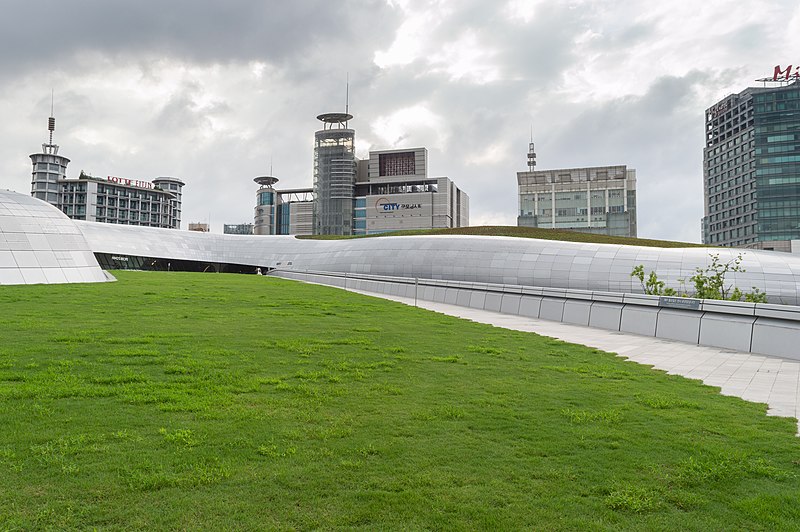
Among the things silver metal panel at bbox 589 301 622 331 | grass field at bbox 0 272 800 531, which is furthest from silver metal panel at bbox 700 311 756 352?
grass field at bbox 0 272 800 531

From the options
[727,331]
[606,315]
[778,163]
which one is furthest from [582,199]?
[727,331]

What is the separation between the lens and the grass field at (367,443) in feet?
15.1

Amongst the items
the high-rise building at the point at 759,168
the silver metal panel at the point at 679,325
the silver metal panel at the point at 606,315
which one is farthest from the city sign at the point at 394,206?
the silver metal panel at the point at 679,325

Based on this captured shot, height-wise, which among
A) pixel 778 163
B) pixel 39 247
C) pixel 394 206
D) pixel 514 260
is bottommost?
pixel 514 260

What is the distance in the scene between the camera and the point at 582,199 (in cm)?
14438

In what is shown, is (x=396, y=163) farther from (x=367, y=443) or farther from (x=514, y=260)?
(x=367, y=443)

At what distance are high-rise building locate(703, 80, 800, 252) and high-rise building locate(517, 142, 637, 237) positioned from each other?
21.3 meters

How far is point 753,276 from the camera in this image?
107 feet

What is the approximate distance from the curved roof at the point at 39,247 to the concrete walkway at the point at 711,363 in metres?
25.5

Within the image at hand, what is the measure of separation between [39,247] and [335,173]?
97.4 m

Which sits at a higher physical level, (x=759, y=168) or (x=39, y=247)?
(x=759, y=168)

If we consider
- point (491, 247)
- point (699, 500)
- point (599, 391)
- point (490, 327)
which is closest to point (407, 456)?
point (699, 500)

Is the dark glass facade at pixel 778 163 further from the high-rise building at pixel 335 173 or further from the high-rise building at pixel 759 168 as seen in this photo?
the high-rise building at pixel 335 173

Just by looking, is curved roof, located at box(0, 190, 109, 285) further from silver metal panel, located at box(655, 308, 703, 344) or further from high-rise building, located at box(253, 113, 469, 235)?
high-rise building, located at box(253, 113, 469, 235)
